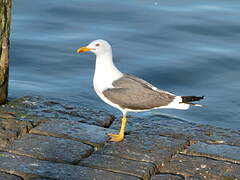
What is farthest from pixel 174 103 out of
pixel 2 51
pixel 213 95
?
pixel 213 95

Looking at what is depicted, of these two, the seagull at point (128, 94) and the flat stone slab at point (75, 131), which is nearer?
the flat stone slab at point (75, 131)

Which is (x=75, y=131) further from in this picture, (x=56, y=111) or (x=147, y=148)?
(x=56, y=111)

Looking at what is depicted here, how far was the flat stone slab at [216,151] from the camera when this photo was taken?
493 centimetres

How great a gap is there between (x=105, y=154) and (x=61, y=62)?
5049 mm

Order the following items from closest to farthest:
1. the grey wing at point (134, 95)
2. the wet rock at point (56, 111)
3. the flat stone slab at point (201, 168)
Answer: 1. the flat stone slab at point (201, 168)
2. the grey wing at point (134, 95)
3. the wet rock at point (56, 111)

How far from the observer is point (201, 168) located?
15.3 feet

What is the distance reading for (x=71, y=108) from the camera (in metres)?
6.21

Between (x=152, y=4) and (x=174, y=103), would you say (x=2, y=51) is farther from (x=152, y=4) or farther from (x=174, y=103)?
(x=152, y=4)

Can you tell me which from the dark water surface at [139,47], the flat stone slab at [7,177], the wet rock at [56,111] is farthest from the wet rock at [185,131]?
the flat stone slab at [7,177]

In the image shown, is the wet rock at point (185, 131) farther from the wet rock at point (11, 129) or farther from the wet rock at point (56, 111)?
the wet rock at point (11, 129)

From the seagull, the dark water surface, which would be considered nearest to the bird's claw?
the seagull

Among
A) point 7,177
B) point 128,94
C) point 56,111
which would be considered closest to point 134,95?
point 128,94

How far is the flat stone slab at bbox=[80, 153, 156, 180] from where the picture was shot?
4.47 meters

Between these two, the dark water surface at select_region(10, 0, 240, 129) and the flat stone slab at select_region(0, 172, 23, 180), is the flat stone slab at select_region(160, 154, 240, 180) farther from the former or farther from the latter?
the dark water surface at select_region(10, 0, 240, 129)
